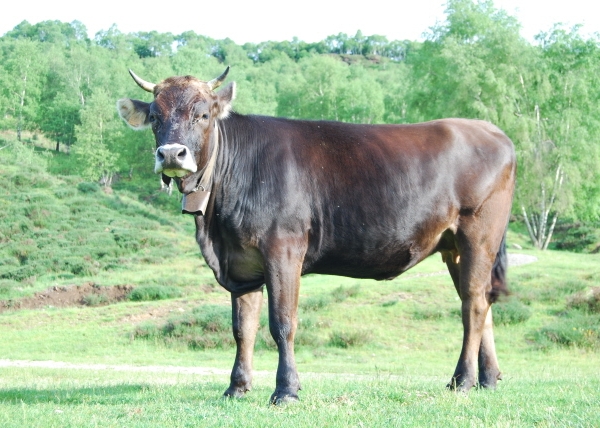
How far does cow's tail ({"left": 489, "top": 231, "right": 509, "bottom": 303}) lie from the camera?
369 inches

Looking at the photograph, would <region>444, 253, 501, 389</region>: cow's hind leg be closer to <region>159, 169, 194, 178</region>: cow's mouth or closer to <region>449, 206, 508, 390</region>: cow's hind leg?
<region>449, 206, 508, 390</region>: cow's hind leg

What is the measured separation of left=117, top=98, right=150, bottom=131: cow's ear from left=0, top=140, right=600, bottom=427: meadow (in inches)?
125

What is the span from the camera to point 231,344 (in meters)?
22.9

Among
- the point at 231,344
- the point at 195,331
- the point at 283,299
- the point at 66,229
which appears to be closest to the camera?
the point at 283,299

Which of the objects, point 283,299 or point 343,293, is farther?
point 343,293

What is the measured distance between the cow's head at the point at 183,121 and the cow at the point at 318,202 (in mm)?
15

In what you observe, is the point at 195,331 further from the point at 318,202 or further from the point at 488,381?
the point at 318,202

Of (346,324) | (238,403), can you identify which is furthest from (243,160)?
(346,324)

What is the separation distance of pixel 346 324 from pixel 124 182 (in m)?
65.2

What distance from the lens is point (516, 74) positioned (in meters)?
48.0

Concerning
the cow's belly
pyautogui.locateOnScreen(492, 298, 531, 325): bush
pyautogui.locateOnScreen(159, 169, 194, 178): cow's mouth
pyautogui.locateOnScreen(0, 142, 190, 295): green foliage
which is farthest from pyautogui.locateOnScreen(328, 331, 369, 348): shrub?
pyautogui.locateOnScreen(0, 142, 190, 295): green foliage

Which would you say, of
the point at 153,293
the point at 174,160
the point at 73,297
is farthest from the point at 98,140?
the point at 174,160

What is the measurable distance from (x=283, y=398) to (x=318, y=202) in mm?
2209

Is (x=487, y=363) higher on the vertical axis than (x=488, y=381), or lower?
higher
